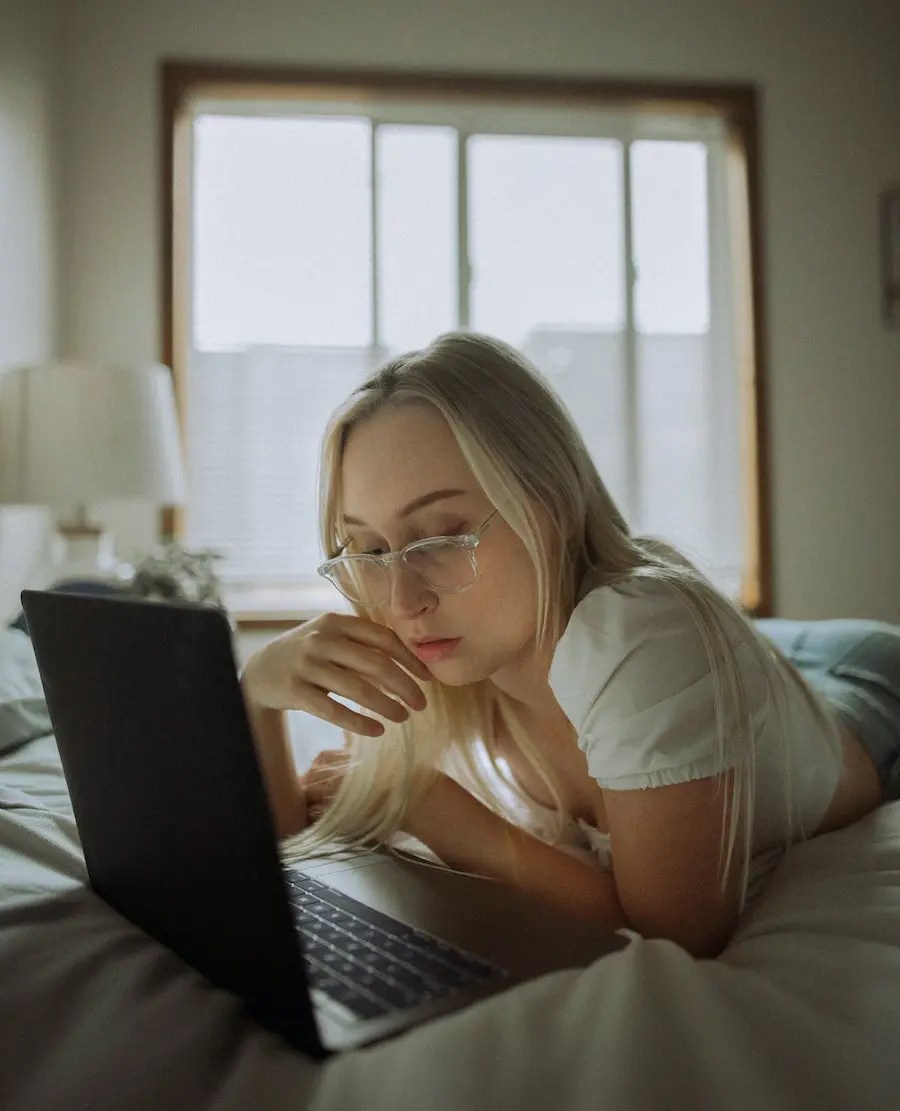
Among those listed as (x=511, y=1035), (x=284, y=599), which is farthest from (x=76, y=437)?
(x=511, y=1035)

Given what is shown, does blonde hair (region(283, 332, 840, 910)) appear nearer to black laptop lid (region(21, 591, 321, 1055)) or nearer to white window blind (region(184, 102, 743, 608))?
black laptop lid (region(21, 591, 321, 1055))

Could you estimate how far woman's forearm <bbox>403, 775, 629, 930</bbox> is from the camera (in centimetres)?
79

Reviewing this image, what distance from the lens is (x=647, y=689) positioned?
77cm

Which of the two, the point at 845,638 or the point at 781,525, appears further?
the point at 781,525

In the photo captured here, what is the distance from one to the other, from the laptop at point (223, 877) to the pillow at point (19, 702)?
378mm

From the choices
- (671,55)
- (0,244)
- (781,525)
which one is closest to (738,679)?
(0,244)

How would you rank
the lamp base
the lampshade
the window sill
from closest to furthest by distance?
1. the lampshade
2. the lamp base
3. the window sill

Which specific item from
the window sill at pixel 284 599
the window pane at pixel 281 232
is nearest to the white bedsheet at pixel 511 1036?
the window sill at pixel 284 599

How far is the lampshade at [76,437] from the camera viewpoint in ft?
6.84

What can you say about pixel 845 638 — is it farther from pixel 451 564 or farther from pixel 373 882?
pixel 373 882

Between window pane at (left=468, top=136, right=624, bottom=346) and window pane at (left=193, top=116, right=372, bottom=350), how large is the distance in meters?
0.38

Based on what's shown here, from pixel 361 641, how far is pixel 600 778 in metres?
0.25

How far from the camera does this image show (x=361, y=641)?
87 cm

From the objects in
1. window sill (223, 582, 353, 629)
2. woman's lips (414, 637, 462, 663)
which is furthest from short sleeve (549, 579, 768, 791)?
window sill (223, 582, 353, 629)
